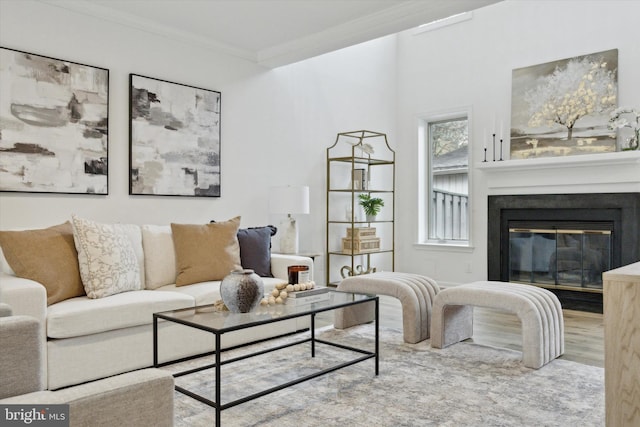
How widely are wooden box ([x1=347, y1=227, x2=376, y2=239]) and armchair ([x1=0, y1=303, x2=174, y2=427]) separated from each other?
4353 mm

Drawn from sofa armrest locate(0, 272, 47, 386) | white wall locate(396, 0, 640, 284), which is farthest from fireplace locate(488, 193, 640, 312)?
sofa armrest locate(0, 272, 47, 386)

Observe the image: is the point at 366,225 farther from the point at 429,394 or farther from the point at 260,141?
the point at 429,394

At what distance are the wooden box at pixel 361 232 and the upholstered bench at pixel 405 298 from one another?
5.22 feet

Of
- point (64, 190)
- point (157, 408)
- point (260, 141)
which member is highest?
point (260, 141)

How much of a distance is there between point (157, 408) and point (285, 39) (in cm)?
392

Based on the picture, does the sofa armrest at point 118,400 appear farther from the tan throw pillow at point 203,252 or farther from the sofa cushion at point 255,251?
the sofa cushion at point 255,251

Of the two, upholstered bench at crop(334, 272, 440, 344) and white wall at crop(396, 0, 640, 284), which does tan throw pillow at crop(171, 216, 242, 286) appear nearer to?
upholstered bench at crop(334, 272, 440, 344)

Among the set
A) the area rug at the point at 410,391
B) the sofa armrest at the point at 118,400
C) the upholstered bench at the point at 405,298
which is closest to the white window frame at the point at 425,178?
the upholstered bench at the point at 405,298

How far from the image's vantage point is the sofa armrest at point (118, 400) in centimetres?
108

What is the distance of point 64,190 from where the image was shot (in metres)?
3.55

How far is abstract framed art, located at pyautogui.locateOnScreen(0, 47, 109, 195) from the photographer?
332cm

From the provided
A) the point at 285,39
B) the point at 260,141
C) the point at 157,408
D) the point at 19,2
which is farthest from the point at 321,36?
the point at 157,408

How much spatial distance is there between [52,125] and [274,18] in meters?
1.87

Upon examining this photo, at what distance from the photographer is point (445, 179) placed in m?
6.38
